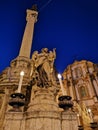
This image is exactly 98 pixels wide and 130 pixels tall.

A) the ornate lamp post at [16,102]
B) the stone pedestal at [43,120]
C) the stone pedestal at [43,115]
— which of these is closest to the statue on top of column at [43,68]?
the stone pedestal at [43,115]

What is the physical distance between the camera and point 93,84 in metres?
30.4

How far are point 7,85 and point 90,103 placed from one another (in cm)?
2596

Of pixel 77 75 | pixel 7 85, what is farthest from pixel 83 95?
pixel 7 85

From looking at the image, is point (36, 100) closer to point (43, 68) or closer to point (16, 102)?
point (16, 102)

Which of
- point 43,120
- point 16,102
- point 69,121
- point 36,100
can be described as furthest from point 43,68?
point 69,121

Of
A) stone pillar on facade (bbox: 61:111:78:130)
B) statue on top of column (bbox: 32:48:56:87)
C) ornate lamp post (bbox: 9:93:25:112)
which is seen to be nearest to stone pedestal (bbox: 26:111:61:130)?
stone pillar on facade (bbox: 61:111:78:130)

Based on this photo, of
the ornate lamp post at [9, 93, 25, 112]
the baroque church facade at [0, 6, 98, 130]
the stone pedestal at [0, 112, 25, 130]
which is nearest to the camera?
the stone pedestal at [0, 112, 25, 130]

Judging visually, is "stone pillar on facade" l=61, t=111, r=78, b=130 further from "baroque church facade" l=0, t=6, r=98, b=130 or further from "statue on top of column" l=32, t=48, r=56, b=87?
"statue on top of column" l=32, t=48, r=56, b=87

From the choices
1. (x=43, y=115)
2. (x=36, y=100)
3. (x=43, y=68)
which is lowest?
(x=43, y=115)

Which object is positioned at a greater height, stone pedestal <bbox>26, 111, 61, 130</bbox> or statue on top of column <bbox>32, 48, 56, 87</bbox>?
statue on top of column <bbox>32, 48, 56, 87</bbox>

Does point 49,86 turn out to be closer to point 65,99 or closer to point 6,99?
point 65,99

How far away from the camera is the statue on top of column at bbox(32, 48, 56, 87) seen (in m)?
4.54

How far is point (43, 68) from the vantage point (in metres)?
4.95

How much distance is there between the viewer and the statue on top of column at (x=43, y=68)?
179 inches
